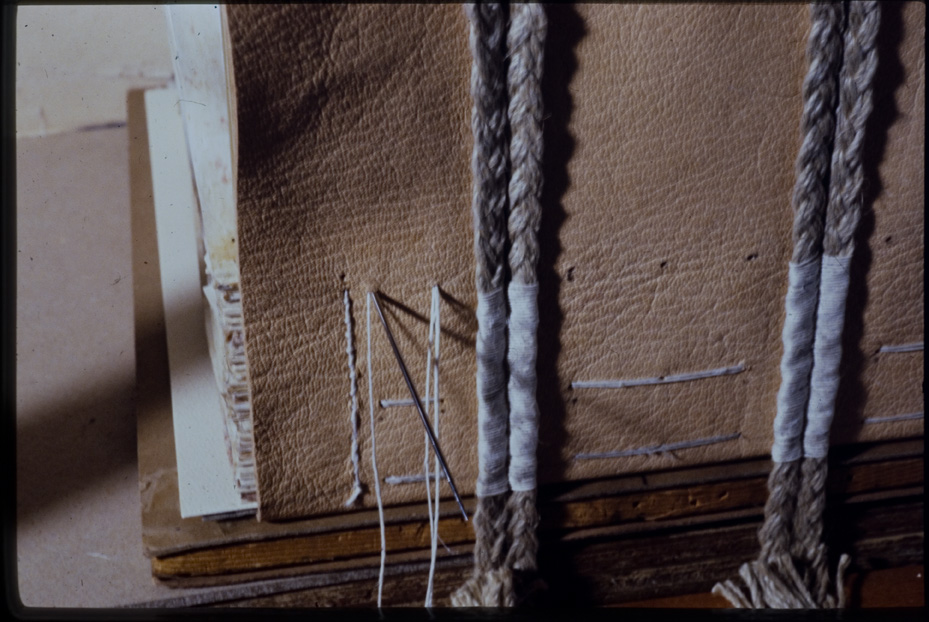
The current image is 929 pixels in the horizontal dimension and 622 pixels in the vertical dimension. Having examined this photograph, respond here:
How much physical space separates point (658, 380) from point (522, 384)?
0.43 ft

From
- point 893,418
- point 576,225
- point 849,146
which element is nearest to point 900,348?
point 893,418

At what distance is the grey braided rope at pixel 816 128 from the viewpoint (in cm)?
62

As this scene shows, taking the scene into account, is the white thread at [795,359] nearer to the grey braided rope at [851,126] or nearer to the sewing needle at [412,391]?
the grey braided rope at [851,126]

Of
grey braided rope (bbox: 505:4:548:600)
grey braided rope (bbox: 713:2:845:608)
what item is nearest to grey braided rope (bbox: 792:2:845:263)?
grey braided rope (bbox: 713:2:845:608)

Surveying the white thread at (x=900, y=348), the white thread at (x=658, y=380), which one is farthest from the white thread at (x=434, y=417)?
the white thread at (x=900, y=348)

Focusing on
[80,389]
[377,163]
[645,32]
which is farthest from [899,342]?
[80,389]

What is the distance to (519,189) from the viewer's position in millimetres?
630

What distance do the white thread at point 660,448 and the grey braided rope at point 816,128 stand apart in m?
0.19

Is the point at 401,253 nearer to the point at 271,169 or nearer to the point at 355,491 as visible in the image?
the point at 271,169

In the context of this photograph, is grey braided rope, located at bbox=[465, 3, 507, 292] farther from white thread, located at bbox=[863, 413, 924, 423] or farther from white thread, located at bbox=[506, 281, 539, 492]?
white thread, located at bbox=[863, 413, 924, 423]

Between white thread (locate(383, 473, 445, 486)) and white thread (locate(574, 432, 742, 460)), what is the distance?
142mm

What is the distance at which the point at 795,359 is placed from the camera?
0.73m

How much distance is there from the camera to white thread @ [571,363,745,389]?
2.38 ft

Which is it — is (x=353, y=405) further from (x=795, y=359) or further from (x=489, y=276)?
(x=795, y=359)
